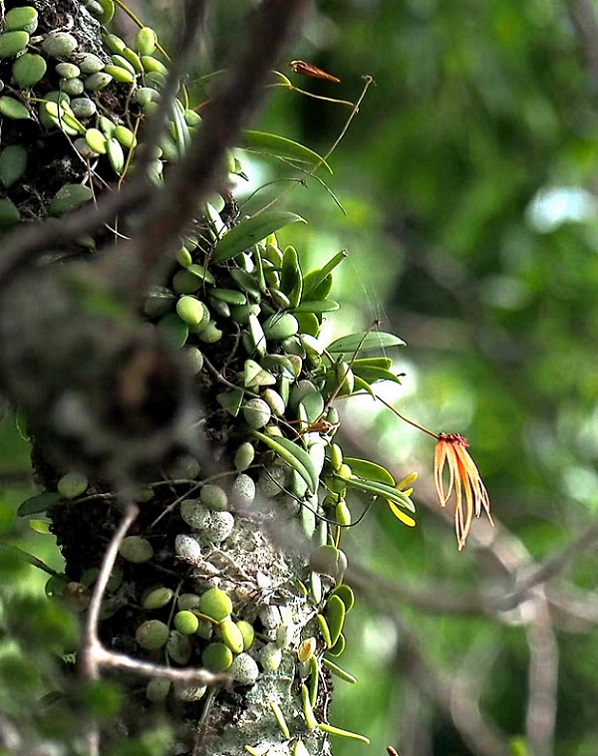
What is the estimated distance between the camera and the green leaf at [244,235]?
63 cm

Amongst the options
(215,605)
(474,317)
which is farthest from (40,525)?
(474,317)

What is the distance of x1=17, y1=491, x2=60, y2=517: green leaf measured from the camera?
2.06ft

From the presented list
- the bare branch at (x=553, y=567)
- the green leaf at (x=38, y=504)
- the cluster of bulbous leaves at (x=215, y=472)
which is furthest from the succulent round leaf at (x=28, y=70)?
the bare branch at (x=553, y=567)

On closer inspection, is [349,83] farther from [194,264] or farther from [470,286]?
[194,264]

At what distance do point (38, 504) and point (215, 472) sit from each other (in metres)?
0.11

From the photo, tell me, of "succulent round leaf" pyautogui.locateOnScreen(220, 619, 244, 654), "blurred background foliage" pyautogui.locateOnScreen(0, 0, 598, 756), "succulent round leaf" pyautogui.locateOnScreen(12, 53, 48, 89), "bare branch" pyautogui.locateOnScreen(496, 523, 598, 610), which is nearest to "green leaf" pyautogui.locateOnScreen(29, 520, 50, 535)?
"succulent round leaf" pyautogui.locateOnScreen(220, 619, 244, 654)

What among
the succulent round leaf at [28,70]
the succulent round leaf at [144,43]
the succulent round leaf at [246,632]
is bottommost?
the succulent round leaf at [246,632]

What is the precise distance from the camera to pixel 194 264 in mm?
624

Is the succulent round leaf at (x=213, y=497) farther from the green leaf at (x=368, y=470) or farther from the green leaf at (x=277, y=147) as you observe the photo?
the green leaf at (x=277, y=147)

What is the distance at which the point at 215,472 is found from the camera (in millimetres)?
610

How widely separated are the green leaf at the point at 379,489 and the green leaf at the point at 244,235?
6.1 inches

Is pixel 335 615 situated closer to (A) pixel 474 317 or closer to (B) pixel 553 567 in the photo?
(B) pixel 553 567

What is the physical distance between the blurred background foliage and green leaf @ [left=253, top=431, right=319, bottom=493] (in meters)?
1.53

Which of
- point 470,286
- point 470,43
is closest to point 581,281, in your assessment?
point 470,286
